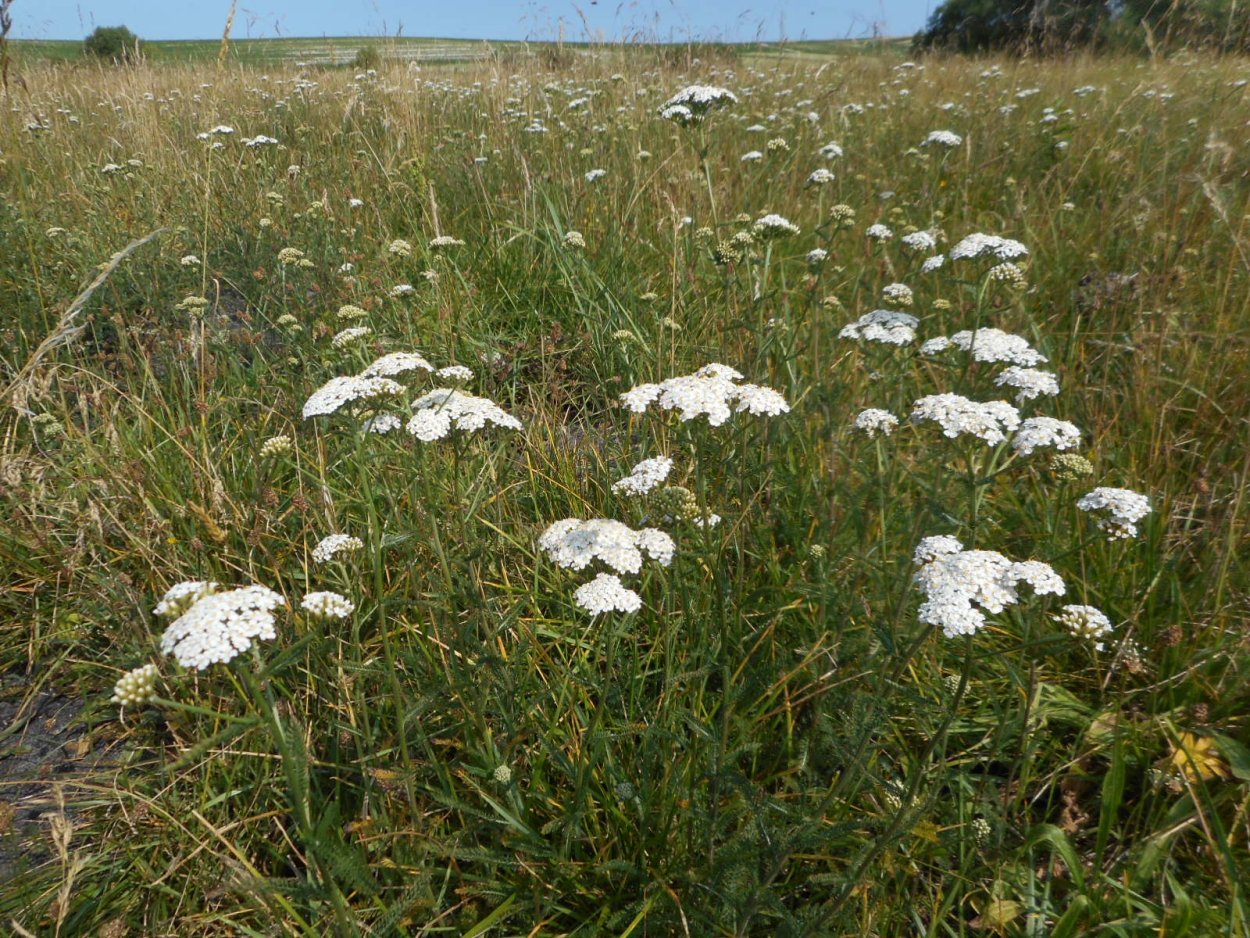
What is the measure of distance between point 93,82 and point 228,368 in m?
7.92

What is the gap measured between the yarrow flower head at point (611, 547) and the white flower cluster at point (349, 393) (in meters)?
0.54

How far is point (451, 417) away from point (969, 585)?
1.20 meters

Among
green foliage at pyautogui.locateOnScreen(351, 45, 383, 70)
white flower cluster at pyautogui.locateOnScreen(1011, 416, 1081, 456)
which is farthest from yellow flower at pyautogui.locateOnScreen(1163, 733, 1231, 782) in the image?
green foliage at pyautogui.locateOnScreen(351, 45, 383, 70)

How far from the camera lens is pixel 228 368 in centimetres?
334

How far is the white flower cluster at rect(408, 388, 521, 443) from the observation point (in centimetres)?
167

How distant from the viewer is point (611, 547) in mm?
1661

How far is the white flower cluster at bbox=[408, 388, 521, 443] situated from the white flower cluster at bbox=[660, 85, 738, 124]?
193cm

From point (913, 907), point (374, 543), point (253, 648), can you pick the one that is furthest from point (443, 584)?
point (913, 907)

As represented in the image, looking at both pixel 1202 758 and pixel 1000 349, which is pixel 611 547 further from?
pixel 1202 758

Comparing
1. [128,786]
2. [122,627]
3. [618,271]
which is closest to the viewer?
[128,786]

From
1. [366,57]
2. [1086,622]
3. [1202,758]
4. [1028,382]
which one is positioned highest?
[366,57]

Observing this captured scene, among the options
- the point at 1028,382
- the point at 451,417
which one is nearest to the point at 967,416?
the point at 1028,382

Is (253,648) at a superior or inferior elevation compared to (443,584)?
superior

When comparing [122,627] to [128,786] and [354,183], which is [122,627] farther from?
[354,183]
